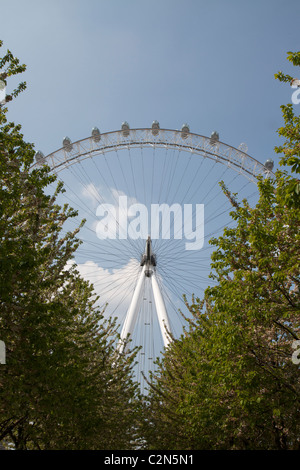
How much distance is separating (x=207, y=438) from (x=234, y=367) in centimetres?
722

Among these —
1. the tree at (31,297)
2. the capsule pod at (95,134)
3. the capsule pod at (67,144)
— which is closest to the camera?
the tree at (31,297)

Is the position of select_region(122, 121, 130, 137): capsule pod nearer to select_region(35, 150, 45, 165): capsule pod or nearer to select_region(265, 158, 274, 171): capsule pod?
select_region(35, 150, 45, 165): capsule pod

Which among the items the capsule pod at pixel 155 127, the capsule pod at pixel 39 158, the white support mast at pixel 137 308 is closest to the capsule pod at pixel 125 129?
the capsule pod at pixel 155 127

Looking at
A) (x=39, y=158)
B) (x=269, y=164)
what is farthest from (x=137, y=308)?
(x=269, y=164)

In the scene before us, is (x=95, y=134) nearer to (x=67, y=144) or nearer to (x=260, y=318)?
(x=67, y=144)

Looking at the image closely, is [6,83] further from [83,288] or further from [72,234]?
[83,288]

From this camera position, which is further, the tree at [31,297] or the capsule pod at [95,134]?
the capsule pod at [95,134]

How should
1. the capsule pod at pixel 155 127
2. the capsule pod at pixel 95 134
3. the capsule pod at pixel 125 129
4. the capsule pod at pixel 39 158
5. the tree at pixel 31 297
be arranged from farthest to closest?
1. the capsule pod at pixel 155 127
2. the capsule pod at pixel 125 129
3. the capsule pod at pixel 95 134
4. the capsule pod at pixel 39 158
5. the tree at pixel 31 297

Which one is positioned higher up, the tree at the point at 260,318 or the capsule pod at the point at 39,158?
the capsule pod at the point at 39,158

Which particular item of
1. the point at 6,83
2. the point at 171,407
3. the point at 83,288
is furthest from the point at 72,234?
the point at 171,407

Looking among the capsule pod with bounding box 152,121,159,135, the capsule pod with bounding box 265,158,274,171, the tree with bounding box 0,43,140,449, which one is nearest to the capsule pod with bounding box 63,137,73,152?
the capsule pod with bounding box 152,121,159,135

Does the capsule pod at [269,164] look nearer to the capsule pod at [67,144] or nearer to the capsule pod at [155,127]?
the capsule pod at [155,127]

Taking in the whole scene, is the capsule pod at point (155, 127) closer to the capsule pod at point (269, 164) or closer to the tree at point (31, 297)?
the capsule pod at point (269, 164)

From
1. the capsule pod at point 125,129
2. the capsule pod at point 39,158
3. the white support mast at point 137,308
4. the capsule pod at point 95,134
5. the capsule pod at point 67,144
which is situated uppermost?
the capsule pod at point 125,129
